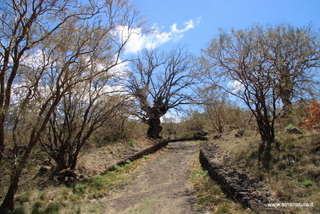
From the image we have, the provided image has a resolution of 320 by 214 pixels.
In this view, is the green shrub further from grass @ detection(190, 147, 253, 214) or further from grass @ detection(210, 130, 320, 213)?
grass @ detection(190, 147, 253, 214)

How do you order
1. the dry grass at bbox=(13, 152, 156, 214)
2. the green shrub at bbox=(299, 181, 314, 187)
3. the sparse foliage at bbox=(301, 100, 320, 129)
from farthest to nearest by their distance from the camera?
1. the sparse foliage at bbox=(301, 100, 320, 129)
2. the dry grass at bbox=(13, 152, 156, 214)
3. the green shrub at bbox=(299, 181, 314, 187)

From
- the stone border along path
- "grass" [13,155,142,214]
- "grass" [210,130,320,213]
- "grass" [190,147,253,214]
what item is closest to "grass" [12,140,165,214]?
"grass" [13,155,142,214]

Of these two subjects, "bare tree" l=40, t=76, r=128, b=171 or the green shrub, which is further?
"bare tree" l=40, t=76, r=128, b=171

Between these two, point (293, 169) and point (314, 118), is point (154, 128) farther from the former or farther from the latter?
point (293, 169)

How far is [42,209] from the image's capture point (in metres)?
5.19

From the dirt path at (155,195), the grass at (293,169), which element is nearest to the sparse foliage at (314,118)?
the grass at (293,169)

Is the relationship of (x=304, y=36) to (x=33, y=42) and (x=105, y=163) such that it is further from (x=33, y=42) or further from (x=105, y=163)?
(x=105, y=163)

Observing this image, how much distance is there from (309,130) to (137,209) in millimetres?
5888

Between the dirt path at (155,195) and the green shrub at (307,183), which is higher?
the green shrub at (307,183)

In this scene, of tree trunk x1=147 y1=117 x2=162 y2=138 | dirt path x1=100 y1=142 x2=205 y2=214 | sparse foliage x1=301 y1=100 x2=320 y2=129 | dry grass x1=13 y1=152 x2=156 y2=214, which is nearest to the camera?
dirt path x1=100 y1=142 x2=205 y2=214

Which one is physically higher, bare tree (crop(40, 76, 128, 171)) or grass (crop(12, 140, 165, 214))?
bare tree (crop(40, 76, 128, 171))

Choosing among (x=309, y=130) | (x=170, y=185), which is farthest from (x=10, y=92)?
(x=309, y=130)

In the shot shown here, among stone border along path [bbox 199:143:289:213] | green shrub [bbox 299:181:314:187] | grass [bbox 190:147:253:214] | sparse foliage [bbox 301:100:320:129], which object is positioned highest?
sparse foliage [bbox 301:100:320:129]

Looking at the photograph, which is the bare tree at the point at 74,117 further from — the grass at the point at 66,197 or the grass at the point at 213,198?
the grass at the point at 213,198
